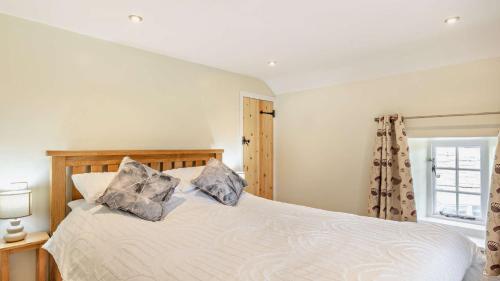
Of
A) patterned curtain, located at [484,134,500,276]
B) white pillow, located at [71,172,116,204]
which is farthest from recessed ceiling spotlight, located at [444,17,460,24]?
white pillow, located at [71,172,116,204]

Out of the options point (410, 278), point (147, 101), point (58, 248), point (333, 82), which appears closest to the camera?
point (410, 278)

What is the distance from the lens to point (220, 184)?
2.50 m

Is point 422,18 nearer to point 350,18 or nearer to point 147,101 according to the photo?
point 350,18

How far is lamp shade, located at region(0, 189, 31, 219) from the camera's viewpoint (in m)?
1.85

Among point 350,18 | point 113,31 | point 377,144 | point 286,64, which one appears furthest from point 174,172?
point 377,144

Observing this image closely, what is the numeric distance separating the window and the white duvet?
148 cm

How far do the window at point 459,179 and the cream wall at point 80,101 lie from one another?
264cm

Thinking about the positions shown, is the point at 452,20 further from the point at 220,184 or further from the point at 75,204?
the point at 75,204

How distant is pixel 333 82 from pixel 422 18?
1498mm

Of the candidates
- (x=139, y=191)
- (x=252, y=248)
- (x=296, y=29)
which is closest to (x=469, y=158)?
(x=296, y=29)

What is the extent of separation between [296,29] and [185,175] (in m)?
1.66

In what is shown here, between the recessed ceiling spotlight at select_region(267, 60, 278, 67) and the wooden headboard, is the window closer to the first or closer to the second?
the recessed ceiling spotlight at select_region(267, 60, 278, 67)

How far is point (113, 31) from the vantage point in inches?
92.0

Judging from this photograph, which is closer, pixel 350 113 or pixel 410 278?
pixel 410 278
